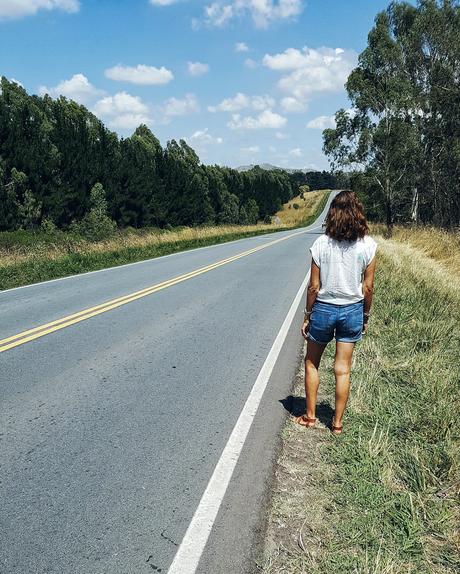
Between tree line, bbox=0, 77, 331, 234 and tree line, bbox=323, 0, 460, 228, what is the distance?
1542 cm

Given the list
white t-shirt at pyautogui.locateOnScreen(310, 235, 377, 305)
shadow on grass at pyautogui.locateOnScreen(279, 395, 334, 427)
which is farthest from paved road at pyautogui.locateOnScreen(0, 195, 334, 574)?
white t-shirt at pyautogui.locateOnScreen(310, 235, 377, 305)

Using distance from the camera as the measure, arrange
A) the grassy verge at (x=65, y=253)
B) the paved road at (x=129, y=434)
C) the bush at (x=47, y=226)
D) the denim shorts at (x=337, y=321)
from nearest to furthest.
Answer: the paved road at (x=129, y=434)
the denim shorts at (x=337, y=321)
the grassy verge at (x=65, y=253)
the bush at (x=47, y=226)

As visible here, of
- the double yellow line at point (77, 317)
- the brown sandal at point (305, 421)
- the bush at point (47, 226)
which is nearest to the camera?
the brown sandal at point (305, 421)

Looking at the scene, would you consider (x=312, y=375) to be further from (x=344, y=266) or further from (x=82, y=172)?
(x=82, y=172)

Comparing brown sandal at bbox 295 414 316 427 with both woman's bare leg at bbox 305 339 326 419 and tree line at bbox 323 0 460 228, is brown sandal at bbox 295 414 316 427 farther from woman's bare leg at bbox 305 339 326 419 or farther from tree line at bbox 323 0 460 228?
tree line at bbox 323 0 460 228

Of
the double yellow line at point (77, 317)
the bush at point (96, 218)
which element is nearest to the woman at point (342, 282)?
the double yellow line at point (77, 317)

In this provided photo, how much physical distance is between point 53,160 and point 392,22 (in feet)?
97.7

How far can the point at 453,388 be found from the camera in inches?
186

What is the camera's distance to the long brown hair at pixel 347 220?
381 centimetres

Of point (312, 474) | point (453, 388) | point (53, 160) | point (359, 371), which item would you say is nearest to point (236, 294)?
point (359, 371)

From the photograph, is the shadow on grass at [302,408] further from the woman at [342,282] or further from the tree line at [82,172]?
the tree line at [82,172]

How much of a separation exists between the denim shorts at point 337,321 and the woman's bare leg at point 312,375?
11 cm

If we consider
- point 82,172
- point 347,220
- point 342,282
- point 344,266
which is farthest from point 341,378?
point 82,172

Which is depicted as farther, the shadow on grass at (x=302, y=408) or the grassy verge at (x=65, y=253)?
the grassy verge at (x=65, y=253)
